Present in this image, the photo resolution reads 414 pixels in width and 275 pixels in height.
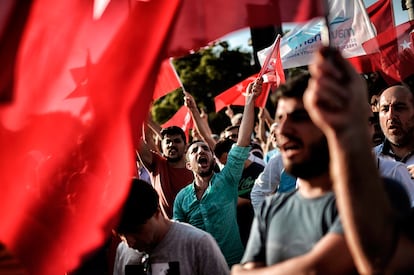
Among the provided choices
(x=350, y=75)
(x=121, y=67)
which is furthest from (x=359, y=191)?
(x=121, y=67)

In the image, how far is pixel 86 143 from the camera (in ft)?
9.53

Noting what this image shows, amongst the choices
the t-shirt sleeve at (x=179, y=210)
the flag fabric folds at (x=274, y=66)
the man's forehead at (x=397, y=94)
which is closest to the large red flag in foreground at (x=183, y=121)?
the flag fabric folds at (x=274, y=66)

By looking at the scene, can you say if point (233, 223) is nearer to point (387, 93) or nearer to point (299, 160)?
point (387, 93)

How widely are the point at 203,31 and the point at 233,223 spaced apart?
2189mm

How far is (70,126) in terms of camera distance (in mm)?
2969

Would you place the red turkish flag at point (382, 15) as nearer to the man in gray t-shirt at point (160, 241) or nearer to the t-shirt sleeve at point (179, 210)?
the t-shirt sleeve at point (179, 210)

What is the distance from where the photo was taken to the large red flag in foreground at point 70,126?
2.80 meters

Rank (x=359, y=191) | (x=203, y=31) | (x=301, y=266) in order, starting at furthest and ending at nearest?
(x=203, y=31) → (x=301, y=266) → (x=359, y=191)

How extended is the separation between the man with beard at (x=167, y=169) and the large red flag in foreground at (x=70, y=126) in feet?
9.32

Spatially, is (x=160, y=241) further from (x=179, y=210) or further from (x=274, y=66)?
(x=274, y=66)

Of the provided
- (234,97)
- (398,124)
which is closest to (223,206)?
(398,124)

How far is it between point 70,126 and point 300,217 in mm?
1089

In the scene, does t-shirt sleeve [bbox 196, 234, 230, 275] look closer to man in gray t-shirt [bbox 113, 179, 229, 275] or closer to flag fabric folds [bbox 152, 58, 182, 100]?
man in gray t-shirt [bbox 113, 179, 229, 275]

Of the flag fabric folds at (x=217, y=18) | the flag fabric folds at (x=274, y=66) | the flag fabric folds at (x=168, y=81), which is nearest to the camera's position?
the flag fabric folds at (x=217, y=18)
